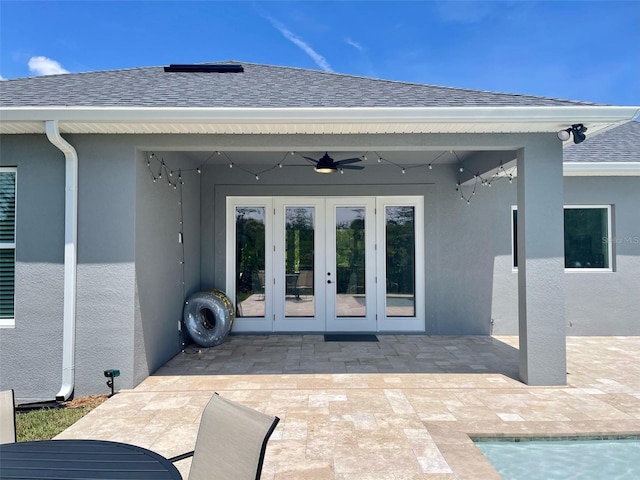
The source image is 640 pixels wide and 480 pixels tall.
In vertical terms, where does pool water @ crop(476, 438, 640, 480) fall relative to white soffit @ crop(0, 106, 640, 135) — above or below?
below

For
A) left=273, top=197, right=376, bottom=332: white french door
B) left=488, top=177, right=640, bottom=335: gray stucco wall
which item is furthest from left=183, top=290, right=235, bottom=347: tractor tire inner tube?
left=488, top=177, right=640, bottom=335: gray stucco wall

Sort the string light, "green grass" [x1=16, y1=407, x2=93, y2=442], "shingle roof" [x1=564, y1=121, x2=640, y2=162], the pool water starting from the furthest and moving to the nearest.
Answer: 1. "shingle roof" [x1=564, y1=121, x2=640, y2=162]
2. the string light
3. "green grass" [x1=16, y1=407, x2=93, y2=442]
4. the pool water

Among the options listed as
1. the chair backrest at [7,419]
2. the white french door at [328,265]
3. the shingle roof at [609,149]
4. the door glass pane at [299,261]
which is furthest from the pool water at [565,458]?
the shingle roof at [609,149]

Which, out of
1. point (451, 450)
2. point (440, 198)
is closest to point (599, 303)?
point (440, 198)

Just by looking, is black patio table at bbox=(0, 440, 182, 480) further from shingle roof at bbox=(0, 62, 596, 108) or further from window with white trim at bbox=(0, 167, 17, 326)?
shingle roof at bbox=(0, 62, 596, 108)

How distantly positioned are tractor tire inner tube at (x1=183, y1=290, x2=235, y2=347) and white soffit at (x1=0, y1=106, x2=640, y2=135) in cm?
309

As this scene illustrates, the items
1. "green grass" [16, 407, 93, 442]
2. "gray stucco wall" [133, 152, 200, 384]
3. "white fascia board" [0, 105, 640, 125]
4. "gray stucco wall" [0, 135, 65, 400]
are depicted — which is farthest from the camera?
"gray stucco wall" [133, 152, 200, 384]

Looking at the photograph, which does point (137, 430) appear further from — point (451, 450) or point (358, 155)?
point (358, 155)

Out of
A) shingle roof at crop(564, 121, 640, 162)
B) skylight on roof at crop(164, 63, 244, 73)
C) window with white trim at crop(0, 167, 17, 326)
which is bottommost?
window with white trim at crop(0, 167, 17, 326)

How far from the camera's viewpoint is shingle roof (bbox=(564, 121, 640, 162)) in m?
7.18

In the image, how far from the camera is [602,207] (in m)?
7.48

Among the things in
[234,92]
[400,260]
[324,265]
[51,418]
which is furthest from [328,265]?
[51,418]

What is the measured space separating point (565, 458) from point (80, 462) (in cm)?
341

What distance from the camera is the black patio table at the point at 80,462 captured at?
1732mm
